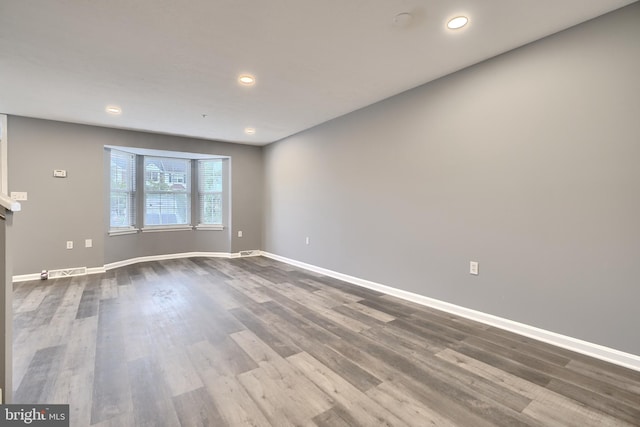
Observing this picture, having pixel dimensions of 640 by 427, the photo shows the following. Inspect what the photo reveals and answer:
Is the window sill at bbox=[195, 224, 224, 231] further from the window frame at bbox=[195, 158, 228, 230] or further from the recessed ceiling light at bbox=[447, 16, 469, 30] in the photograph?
the recessed ceiling light at bbox=[447, 16, 469, 30]

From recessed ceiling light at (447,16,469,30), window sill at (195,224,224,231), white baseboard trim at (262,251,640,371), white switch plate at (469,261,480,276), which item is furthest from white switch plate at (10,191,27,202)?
white switch plate at (469,261,480,276)

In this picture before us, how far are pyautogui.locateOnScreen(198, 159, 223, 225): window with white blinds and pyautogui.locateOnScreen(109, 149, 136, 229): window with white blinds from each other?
1249mm

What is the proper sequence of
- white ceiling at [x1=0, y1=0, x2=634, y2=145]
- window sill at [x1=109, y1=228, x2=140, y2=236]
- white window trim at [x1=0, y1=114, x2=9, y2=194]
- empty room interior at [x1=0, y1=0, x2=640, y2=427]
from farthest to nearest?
1. window sill at [x1=109, y1=228, x2=140, y2=236]
2. white window trim at [x1=0, y1=114, x2=9, y2=194]
3. white ceiling at [x1=0, y1=0, x2=634, y2=145]
4. empty room interior at [x1=0, y1=0, x2=640, y2=427]

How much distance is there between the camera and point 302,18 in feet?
6.52

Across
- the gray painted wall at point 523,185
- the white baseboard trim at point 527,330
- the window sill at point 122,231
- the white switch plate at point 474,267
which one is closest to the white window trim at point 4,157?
the window sill at point 122,231

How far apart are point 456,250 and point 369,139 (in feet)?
5.92

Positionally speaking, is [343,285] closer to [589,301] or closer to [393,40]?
[589,301]

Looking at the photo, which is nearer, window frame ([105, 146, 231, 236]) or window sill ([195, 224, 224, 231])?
window frame ([105, 146, 231, 236])

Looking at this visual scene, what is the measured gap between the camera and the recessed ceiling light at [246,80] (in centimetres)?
284

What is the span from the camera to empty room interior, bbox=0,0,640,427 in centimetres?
169

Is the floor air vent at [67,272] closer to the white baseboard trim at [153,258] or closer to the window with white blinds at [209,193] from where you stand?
the white baseboard trim at [153,258]

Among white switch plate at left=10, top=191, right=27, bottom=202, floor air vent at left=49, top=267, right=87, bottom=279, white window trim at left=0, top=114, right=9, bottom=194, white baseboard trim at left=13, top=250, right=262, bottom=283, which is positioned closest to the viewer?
white window trim at left=0, top=114, right=9, bottom=194

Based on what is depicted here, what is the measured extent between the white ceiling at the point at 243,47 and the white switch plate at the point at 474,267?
1.92 m

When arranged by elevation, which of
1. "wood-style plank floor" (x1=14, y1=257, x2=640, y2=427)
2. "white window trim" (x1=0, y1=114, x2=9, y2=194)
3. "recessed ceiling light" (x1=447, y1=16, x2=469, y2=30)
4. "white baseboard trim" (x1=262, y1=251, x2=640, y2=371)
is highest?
"recessed ceiling light" (x1=447, y1=16, x2=469, y2=30)
